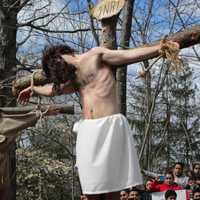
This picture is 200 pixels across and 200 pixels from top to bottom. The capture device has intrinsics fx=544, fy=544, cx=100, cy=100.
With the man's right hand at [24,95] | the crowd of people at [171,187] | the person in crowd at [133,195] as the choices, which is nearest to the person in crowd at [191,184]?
the crowd of people at [171,187]

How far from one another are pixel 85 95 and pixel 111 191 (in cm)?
56

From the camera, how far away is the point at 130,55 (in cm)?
290

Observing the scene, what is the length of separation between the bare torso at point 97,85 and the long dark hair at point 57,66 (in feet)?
0.21

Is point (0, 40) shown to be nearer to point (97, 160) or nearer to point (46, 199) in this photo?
point (97, 160)

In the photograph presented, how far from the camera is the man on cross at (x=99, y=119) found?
9.48 ft

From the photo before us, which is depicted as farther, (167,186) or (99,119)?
(167,186)

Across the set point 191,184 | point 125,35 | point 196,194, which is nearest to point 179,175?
point 191,184

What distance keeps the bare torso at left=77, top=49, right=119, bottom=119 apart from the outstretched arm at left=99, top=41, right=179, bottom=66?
2.0 inches

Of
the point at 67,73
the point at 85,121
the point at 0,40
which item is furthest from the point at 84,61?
the point at 0,40

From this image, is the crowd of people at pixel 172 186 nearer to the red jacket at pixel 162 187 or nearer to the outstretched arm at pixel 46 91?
the red jacket at pixel 162 187

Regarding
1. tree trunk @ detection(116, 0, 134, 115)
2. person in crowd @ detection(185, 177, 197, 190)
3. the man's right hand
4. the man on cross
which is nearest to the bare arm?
the man on cross

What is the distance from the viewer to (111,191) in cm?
290

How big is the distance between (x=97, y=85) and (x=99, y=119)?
0.19m

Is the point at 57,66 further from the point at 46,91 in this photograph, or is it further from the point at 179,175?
the point at 179,175
